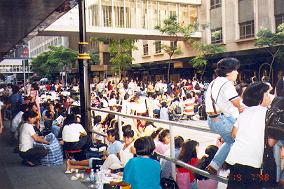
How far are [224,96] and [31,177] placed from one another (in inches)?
159

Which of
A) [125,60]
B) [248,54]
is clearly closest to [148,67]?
[125,60]

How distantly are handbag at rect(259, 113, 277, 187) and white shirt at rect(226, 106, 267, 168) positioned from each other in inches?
2.0

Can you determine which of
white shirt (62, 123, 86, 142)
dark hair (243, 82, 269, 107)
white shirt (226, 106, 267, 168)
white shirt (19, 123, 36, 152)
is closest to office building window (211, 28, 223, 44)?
white shirt (62, 123, 86, 142)

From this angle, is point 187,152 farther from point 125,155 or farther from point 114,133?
point 114,133

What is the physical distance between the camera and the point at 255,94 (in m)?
3.43

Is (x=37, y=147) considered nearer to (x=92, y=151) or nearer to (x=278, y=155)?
(x=92, y=151)

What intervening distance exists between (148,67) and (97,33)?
12290mm

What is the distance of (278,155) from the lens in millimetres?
3359

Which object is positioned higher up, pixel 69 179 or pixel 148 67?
pixel 148 67

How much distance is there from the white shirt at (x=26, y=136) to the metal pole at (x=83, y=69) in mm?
1160

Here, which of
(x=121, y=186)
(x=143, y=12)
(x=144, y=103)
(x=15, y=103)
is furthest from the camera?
(x=143, y=12)

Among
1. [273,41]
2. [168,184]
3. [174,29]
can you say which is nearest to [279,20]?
[273,41]

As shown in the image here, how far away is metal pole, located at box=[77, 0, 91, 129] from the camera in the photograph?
8.12 meters

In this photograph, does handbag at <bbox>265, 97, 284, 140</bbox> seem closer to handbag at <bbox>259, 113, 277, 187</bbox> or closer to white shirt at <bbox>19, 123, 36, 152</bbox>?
handbag at <bbox>259, 113, 277, 187</bbox>
